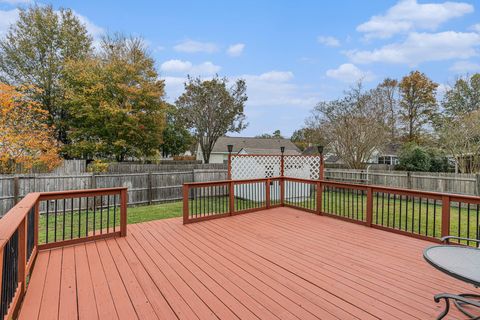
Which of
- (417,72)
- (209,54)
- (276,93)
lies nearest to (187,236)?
(209,54)

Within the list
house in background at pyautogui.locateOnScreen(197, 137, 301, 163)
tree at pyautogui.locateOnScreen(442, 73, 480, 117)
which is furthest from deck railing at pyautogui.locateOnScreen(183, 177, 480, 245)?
house in background at pyautogui.locateOnScreen(197, 137, 301, 163)

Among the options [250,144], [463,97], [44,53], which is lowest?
[250,144]

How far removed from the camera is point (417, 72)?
68.8ft

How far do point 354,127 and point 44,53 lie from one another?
1616cm

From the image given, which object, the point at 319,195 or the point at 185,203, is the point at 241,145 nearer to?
the point at 319,195

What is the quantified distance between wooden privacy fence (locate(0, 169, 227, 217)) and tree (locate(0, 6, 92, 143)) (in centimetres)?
664

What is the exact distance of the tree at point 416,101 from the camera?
68.3ft

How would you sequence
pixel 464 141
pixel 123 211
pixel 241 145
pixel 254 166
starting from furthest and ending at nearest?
1. pixel 241 145
2. pixel 464 141
3. pixel 254 166
4. pixel 123 211

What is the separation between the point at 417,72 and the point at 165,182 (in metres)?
22.4

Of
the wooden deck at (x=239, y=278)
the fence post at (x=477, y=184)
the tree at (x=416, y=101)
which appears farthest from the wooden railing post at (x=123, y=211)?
the tree at (x=416, y=101)

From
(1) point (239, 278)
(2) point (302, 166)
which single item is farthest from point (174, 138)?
(1) point (239, 278)

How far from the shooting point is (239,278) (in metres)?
2.74

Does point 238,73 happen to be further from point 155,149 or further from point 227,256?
point 227,256

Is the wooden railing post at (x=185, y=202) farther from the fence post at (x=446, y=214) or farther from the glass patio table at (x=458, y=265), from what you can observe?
the fence post at (x=446, y=214)
